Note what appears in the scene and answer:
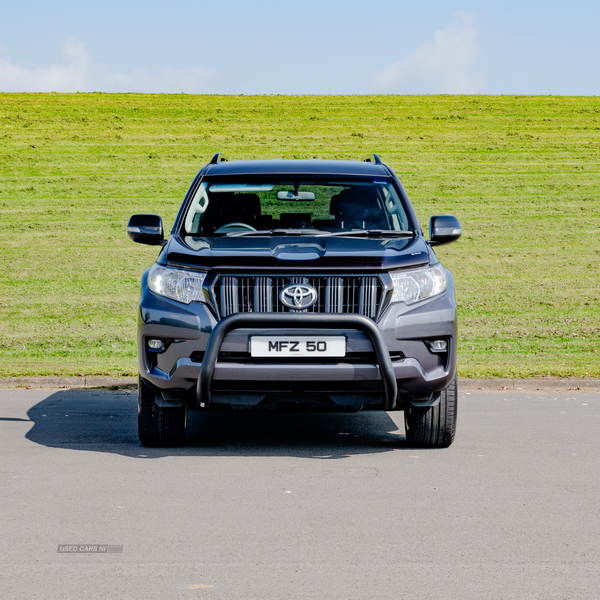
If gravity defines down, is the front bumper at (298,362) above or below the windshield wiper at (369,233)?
below

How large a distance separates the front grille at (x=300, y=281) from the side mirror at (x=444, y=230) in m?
1.25

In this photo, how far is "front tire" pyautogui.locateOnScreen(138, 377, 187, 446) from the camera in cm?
648

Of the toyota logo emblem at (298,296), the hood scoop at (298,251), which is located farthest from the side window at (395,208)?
the toyota logo emblem at (298,296)

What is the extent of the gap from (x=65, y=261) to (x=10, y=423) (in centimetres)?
1467

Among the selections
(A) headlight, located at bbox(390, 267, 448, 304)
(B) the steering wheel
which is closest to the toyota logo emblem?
(A) headlight, located at bbox(390, 267, 448, 304)

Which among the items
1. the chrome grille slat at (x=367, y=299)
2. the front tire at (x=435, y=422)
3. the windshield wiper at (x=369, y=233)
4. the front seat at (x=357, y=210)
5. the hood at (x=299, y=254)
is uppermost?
the front seat at (x=357, y=210)

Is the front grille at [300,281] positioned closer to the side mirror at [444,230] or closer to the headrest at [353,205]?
the side mirror at [444,230]

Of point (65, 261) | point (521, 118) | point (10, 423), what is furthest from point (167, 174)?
point (10, 423)

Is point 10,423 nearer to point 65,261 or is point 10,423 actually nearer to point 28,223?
point 65,261

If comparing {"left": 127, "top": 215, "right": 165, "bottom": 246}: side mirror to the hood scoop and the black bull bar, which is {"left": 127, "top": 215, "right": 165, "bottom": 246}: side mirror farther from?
the black bull bar

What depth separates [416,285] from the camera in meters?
6.12

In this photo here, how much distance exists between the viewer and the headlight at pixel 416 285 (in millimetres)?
6043

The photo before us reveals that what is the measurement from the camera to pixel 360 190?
7.56 metres

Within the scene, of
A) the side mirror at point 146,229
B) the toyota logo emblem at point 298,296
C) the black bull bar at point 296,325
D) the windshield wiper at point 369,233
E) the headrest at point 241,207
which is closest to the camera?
the black bull bar at point 296,325
